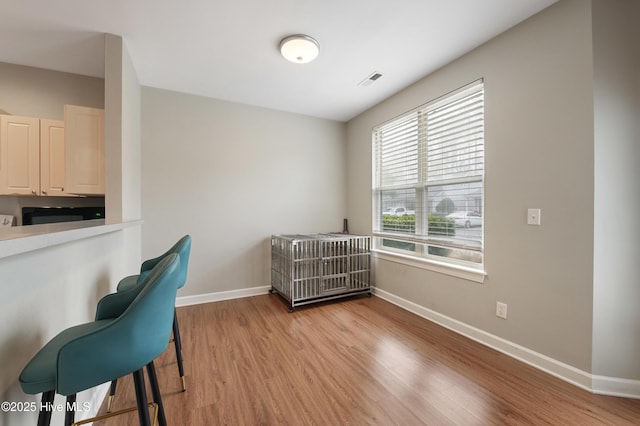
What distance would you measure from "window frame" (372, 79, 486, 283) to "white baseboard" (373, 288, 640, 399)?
0.48 meters

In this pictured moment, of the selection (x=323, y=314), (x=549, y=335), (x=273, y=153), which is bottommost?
(x=323, y=314)

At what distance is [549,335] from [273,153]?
3.48 metres

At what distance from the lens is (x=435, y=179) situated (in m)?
2.75

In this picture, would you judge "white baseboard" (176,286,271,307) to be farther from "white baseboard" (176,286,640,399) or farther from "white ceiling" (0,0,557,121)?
"white ceiling" (0,0,557,121)

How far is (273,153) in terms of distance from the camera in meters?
3.75

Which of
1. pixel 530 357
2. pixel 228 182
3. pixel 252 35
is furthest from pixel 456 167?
pixel 228 182

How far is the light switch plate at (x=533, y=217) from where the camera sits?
6.37 feet

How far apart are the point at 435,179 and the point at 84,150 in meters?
3.35

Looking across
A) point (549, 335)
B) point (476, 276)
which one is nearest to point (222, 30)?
point (476, 276)

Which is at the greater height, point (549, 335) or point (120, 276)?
point (120, 276)

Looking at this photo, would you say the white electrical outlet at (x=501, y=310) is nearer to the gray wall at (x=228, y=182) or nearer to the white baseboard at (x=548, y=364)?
the white baseboard at (x=548, y=364)

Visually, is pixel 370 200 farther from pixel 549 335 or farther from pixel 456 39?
pixel 549 335

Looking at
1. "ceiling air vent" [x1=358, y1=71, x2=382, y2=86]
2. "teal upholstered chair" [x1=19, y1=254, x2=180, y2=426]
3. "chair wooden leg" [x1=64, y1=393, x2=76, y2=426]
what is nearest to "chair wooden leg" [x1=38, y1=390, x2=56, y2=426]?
"teal upholstered chair" [x1=19, y1=254, x2=180, y2=426]

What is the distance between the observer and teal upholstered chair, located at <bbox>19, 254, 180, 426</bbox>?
787 millimetres
